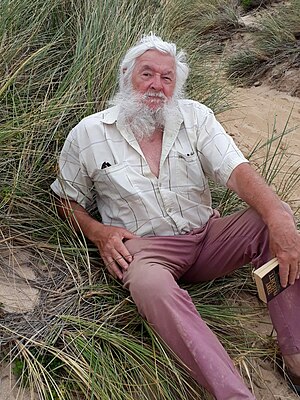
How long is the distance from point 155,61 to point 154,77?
79mm

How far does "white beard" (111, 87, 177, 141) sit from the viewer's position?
2.89 meters

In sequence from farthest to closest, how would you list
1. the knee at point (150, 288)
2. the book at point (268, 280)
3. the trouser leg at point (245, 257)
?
the trouser leg at point (245, 257) → the book at point (268, 280) → the knee at point (150, 288)

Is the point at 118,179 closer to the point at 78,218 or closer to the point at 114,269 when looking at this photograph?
the point at 78,218

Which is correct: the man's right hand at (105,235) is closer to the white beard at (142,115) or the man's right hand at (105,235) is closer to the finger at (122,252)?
the finger at (122,252)

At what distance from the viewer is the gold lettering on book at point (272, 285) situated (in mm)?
2518

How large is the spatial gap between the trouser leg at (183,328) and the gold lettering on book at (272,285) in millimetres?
339

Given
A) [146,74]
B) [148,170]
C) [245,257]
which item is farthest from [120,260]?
[146,74]

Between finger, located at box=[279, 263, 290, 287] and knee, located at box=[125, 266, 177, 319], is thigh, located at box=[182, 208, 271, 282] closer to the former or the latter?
finger, located at box=[279, 263, 290, 287]

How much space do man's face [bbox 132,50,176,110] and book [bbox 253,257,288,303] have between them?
37.0 inches

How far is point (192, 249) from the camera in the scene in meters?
2.81

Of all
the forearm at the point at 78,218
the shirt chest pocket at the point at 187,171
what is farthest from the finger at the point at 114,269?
the shirt chest pocket at the point at 187,171

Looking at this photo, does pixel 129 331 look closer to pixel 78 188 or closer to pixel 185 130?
pixel 78 188

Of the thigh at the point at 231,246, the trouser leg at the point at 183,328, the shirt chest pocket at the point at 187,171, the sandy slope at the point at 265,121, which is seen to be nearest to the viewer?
the trouser leg at the point at 183,328

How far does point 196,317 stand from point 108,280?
23.6 inches
